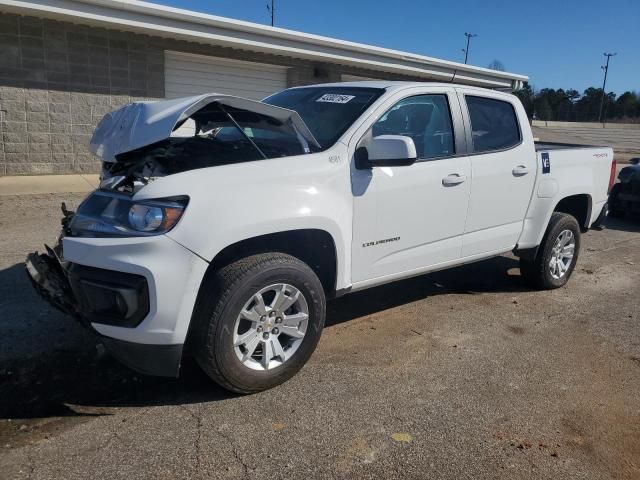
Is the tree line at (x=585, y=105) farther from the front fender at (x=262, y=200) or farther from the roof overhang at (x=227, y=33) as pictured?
the front fender at (x=262, y=200)

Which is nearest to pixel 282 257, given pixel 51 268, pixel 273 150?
pixel 273 150

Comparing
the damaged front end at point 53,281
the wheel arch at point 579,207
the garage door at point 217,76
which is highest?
the garage door at point 217,76

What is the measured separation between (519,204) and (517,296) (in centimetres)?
104

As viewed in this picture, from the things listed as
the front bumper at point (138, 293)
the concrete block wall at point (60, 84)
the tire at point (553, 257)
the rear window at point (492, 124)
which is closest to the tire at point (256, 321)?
the front bumper at point (138, 293)

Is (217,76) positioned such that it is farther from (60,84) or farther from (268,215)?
(268,215)

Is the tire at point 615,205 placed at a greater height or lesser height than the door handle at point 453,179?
lesser

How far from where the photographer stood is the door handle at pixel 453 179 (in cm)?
436

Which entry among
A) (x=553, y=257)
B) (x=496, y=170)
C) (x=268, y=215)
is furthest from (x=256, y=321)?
(x=553, y=257)

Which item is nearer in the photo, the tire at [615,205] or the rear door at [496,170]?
the rear door at [496,170]

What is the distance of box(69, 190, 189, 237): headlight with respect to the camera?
9.77 feet

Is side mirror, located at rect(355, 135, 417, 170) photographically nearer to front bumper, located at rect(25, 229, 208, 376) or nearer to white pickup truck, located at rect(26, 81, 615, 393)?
white pickup truck, located at rect(26, 81, 615, 393)

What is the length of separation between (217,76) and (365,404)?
11.4 metres

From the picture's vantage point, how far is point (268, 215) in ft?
10.7

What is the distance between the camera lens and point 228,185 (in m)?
3.16
